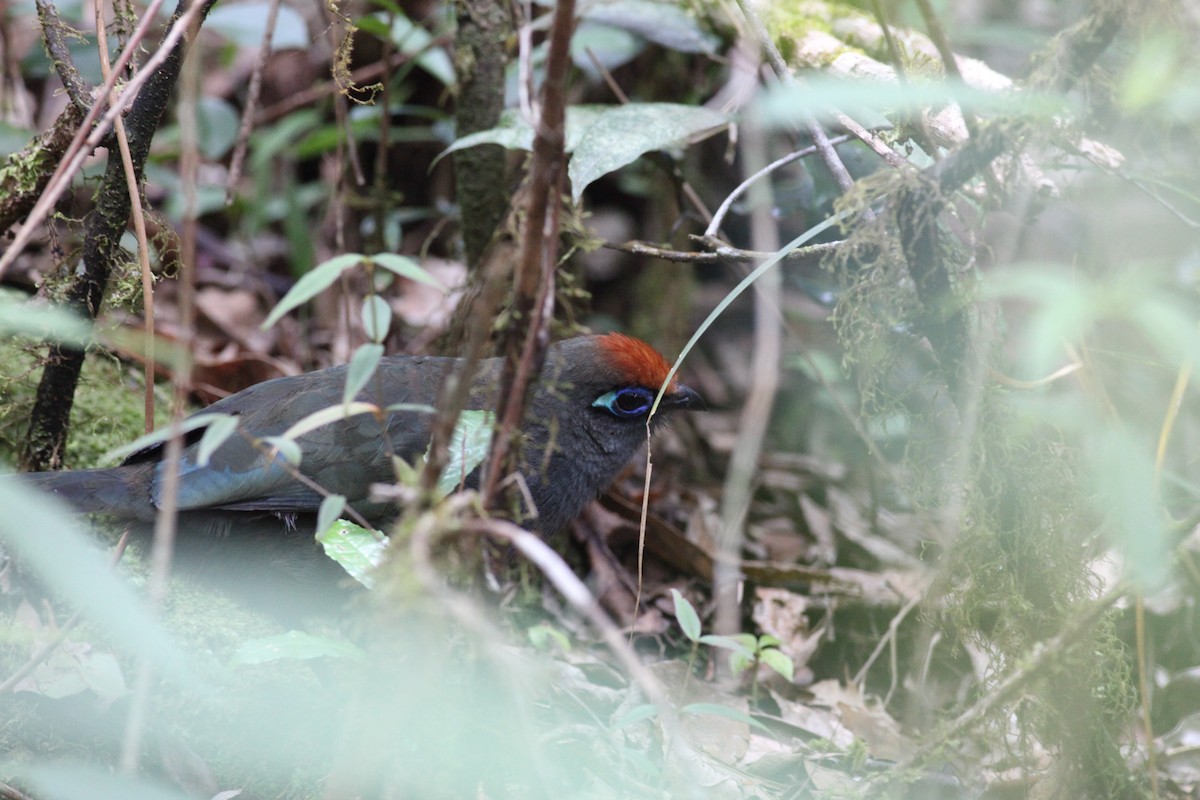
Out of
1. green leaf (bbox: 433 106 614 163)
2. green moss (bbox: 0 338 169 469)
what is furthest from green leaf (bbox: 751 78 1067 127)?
green moss (bbox: 0 338 169 469)

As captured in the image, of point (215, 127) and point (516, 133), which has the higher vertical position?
point (516, 133)

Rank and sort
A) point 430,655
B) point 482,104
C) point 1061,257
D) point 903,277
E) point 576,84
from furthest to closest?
point 1061,257 → point 576,84 → point 482,104 → point 903,277 → point 430,655

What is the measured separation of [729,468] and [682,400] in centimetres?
161

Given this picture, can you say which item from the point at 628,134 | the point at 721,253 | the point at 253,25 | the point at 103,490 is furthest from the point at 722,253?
the point at 253,25

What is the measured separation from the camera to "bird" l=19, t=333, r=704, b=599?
3.27 m

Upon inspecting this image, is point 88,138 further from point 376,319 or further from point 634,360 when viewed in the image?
point 634,360

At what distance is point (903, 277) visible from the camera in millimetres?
2582

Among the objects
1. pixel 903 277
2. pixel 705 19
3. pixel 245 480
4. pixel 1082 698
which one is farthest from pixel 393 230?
pixel 1082 698

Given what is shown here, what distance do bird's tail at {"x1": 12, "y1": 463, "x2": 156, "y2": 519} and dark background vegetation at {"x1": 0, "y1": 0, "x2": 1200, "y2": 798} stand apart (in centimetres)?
29

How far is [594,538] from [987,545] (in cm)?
214

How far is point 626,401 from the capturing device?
3.90 m

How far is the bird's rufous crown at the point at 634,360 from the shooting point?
151 inches

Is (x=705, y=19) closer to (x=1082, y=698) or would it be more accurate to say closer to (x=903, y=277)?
(x=903, y=277)

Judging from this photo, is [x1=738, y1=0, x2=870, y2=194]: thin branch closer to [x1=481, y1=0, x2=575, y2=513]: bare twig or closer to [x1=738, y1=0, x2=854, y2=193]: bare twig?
[x1=738, y1=0, x2=854, y2=193]: bare twig
